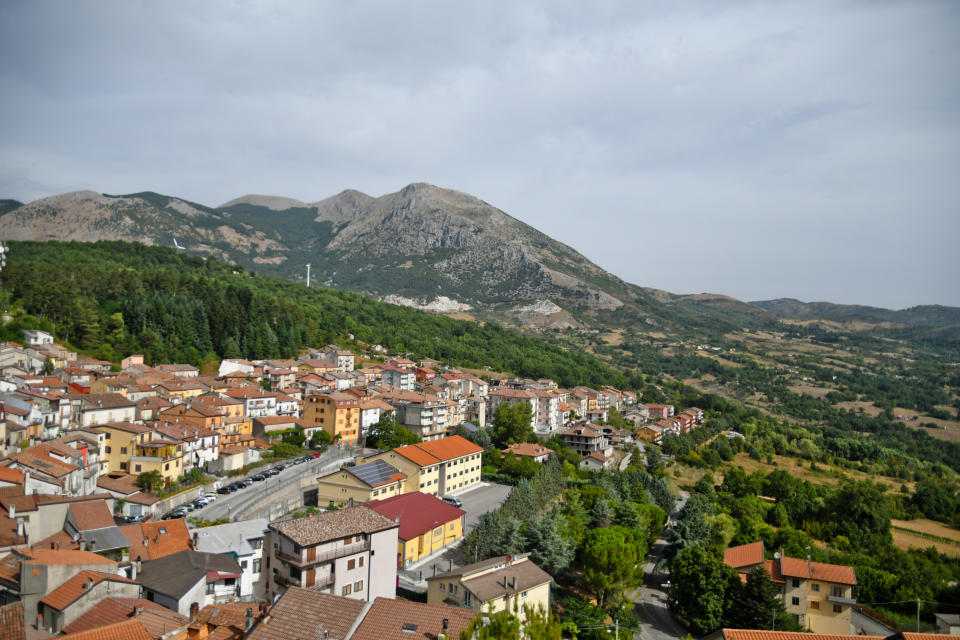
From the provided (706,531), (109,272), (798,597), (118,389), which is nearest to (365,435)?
(118,389)

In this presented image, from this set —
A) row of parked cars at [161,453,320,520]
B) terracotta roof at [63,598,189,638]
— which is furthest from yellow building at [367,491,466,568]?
terracotta roof at [63,598,189,638]

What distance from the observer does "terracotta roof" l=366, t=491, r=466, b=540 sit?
30.7 metres

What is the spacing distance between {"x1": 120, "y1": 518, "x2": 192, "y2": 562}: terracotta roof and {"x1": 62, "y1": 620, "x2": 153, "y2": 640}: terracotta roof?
8396 mm

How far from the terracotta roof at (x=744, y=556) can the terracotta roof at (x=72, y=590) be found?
93.2 ft

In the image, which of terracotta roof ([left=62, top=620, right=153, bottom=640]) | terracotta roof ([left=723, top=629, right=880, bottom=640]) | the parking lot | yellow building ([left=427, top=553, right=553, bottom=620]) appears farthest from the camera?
the parking lot

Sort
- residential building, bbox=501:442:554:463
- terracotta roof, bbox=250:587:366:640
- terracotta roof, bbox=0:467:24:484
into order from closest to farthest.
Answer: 1. terracotta roof, bbox=250:587:366:640
2. terracotta roof, bbox=0:467:24:484
3. residential building, bbox=501:442:554:463

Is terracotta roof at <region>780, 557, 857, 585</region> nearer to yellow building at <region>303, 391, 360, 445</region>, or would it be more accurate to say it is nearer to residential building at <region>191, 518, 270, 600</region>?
residential building at <region>191, 518, 270, 600</region>

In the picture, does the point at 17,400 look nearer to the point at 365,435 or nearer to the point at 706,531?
the point at 365,435

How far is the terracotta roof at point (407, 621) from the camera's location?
15.0 metres

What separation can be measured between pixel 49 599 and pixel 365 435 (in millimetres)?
34072

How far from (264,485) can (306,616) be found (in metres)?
23.7

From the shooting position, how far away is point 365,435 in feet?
165

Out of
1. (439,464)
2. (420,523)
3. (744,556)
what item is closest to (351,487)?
(420,523)

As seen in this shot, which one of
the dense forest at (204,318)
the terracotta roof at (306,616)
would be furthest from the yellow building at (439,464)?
the dense forest at (204,318)
